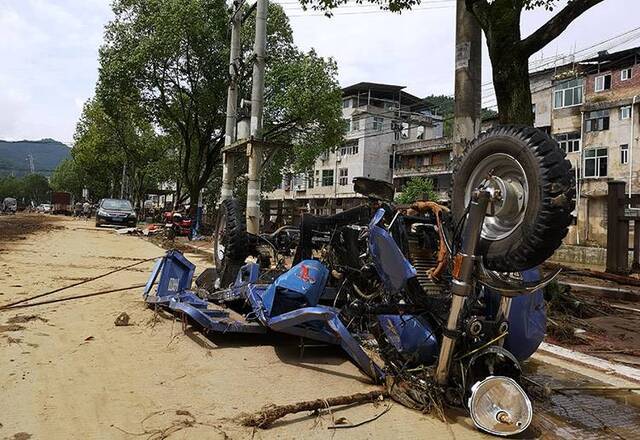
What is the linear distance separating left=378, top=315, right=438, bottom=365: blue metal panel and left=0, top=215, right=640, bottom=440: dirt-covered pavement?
1.28ft

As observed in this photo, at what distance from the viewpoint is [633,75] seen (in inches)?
1163

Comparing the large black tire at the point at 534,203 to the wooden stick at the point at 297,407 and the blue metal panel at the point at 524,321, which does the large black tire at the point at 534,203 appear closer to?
the blue metal panel at the point at 524,321

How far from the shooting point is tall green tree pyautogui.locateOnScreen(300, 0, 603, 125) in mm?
7000

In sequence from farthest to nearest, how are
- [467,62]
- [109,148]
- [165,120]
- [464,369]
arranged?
[109,148], [165,120], [467,62], [464,369]

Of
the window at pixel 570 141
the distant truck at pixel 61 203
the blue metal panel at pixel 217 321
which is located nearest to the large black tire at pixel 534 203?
the blue metal panel at pixel 217 321

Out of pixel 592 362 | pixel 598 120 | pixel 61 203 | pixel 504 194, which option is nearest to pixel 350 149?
pixel 598 120

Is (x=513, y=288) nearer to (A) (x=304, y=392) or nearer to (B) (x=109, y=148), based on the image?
(A) (x=304, y=392)

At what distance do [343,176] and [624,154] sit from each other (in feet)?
84.1

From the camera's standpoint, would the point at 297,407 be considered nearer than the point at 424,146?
Yes

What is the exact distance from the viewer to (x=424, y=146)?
151ft

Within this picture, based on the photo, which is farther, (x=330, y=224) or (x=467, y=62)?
(x=467, y=62)

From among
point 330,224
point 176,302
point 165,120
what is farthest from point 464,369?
point 165,120

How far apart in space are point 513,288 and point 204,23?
2107cm

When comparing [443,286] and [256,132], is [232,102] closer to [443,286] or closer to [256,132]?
[256,132]
